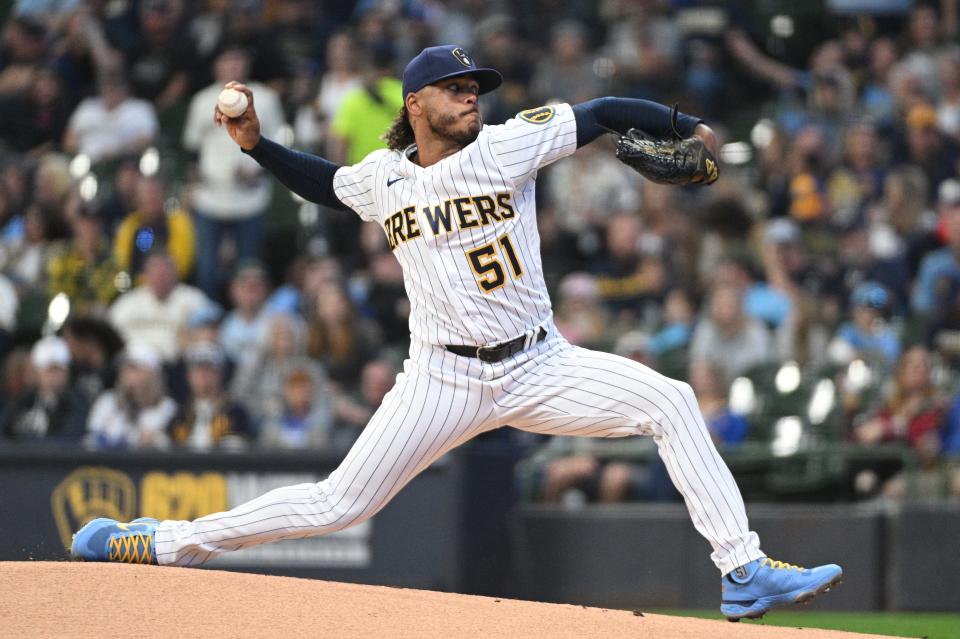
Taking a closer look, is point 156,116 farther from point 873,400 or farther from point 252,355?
point 873,400

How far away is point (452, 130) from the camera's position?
477 cm

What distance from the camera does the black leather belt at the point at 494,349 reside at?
464 centimetres

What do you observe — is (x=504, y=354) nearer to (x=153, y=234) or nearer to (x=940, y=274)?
(x=940, y=274)

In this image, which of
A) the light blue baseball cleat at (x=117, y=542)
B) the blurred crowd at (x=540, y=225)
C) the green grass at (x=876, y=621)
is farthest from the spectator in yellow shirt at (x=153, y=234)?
the light blue baseball cleat at (x=117, y=542)

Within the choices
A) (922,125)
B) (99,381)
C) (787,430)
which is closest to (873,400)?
(787,430)

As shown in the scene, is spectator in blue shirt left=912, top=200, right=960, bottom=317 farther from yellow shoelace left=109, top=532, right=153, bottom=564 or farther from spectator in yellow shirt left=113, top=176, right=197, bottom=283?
yellow shoelace left=109, top=532, right=153, bottom=564

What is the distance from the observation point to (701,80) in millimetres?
11430

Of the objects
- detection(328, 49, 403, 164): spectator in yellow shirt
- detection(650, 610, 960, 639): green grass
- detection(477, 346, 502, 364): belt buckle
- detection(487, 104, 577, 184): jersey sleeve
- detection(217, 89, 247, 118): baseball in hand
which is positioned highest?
detection(328, 49, 403, 164): spectator in yellow shirt

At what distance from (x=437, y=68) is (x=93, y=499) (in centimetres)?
444

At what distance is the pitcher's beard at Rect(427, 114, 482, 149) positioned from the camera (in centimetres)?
477

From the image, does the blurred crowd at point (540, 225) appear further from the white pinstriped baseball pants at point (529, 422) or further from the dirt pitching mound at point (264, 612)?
the white pinstriped baseball pants at point (529, 422)

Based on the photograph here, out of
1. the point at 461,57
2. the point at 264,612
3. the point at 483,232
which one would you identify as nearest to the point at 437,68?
the point at 461,57

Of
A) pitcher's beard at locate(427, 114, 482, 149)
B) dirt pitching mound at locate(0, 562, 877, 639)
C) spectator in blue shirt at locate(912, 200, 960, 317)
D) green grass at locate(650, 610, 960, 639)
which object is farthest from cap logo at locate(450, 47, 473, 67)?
spectator in blue shirt at locate(912, 200, 960, 317)

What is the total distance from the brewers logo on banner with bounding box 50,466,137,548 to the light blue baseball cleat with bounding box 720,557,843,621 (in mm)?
4577
